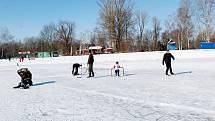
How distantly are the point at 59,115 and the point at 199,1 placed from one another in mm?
57199

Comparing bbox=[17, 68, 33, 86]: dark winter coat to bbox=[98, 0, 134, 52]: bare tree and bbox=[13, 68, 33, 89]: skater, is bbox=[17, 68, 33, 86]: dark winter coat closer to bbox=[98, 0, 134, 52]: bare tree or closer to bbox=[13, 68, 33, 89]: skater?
bbox=[13, 68, 33, 89]: skater

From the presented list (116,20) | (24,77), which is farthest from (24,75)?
(116,20)

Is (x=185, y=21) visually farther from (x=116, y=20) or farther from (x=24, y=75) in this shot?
(x=24, y=75)

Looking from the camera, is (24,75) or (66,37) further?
(66,37)

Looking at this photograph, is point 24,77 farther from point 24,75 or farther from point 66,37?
point 66,37

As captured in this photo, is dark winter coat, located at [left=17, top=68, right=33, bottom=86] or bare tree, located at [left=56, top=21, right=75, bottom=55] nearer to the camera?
dark winter coat, located at [left=17, top=68, right=33, bottom=86]

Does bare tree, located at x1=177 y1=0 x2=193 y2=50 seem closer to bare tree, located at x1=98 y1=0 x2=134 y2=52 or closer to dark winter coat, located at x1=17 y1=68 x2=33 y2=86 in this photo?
bare tree, located at x1=98 y1=0 x2=134 y2=52

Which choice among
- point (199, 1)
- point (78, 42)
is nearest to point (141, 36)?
point (199, 1)

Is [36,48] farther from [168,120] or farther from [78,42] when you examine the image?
[168,120]

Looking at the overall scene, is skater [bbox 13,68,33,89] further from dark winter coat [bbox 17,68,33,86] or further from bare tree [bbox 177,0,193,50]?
bare tree [bbox 177,0,193,50]

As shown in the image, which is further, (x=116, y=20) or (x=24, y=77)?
(x=116, y=20)

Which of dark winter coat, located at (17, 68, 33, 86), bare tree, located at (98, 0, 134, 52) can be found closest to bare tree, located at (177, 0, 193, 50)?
bare tree, located at (98, 0, 134, 52)

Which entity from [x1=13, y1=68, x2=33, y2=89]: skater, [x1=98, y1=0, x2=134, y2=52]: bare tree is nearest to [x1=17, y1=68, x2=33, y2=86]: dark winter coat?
[x1=13, y1=68, x2=33, y2=89]: skater

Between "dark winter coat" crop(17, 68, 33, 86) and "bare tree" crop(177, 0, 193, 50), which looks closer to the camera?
"dark winter coat" crop(17, 68, 33, 86)
